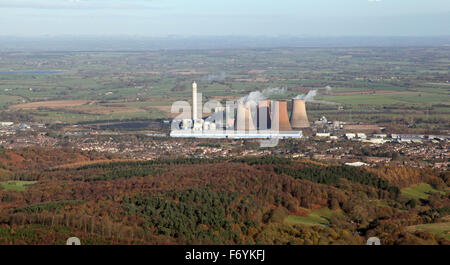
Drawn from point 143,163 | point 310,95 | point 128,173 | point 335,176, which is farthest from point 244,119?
point 310,95

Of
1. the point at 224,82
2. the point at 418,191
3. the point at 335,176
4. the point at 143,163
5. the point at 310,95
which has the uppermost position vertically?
the point at 335,176

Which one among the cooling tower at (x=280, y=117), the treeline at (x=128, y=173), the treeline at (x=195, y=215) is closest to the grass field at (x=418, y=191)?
the treeline at (x=195, y=215)

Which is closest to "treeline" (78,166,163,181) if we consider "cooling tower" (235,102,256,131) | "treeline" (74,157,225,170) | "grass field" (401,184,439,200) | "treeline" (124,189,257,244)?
"treeline" (74,157,225,170)

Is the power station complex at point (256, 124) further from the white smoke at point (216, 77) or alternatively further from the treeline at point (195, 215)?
the white smoke at point (216, 77)

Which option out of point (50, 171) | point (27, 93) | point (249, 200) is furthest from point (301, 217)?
point (27, 93)

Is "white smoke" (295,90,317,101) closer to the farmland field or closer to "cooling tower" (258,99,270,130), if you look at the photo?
the farmland field

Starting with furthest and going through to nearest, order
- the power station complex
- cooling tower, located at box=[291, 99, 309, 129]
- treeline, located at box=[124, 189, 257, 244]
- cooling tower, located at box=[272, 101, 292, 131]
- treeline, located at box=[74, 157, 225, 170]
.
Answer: cooling tower, located at box=[291, 99, 309, 129] < the power station complex < cooling tower, located at box=[272, 101, 292, 131] < treeline, located at box=[74, 157, 225, 170] < treeline, located at box=[124, 189, 257, 244]

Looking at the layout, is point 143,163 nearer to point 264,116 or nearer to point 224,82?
point 264,116
